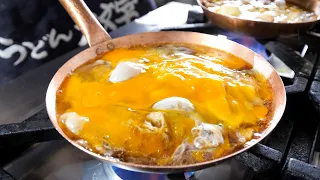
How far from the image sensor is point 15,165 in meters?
0.93

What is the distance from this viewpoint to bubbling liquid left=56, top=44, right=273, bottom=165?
72 cm

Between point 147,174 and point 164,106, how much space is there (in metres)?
0.20

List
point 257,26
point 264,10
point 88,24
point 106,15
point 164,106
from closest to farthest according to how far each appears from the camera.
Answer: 1. point 164,106
2. point 88,24
3. point 257,26
4. point 264,10
5. point 106,15

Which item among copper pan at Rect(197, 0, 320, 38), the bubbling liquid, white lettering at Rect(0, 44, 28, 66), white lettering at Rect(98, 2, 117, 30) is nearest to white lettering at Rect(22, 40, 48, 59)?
white lettering at Rect(0, 44, 28, 66)

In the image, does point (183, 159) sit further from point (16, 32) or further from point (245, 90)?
point (16, 32)

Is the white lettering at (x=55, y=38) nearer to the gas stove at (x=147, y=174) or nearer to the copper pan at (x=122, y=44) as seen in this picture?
the gas stove at (x=147, y=174)

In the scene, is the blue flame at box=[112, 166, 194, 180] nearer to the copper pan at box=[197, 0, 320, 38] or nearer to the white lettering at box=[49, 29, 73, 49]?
the copper pan at box=[197, 0, 320, 38]

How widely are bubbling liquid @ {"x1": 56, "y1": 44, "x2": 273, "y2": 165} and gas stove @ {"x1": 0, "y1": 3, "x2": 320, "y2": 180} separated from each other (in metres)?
0.09

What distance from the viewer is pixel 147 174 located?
87cm

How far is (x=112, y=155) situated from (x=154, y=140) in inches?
3.7

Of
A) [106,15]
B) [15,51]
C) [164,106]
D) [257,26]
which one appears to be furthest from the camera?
[106,15]

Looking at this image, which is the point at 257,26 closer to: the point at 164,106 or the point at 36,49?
the point at 164,106

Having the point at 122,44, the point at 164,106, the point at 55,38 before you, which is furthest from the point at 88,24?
the point at 55,38

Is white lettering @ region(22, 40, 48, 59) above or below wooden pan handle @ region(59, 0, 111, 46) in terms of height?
below
